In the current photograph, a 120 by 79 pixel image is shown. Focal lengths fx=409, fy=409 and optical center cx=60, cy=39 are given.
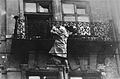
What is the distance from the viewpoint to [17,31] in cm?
1584

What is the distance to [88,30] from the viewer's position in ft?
54.5

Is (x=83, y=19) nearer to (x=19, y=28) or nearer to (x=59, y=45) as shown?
(x=59, y=45)

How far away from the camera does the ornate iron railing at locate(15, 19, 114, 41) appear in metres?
16.0

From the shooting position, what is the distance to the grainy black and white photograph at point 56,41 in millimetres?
15500

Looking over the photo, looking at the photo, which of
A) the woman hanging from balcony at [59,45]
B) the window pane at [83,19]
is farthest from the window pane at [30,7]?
the window pane at [83,19]

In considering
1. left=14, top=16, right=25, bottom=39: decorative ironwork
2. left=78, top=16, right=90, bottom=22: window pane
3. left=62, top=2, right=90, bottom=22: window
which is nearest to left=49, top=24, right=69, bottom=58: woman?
left=14, top=16, right=25, bottom=39: decorative ironwork

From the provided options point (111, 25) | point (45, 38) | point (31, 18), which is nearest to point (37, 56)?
point (45, 38)

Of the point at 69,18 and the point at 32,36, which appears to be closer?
the point at 32,36

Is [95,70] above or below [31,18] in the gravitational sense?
below

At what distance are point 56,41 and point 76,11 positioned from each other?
265cm

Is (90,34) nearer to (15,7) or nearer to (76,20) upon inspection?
(76,20)

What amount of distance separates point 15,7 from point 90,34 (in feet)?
10.9

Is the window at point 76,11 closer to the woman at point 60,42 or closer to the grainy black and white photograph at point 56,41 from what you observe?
the grainy black and white photograph at point 56,41

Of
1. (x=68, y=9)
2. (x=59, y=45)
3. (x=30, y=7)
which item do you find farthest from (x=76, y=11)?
(x=59, y=45)
